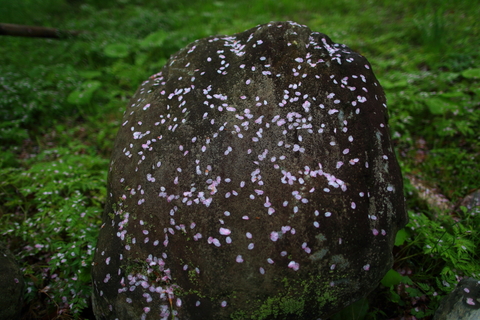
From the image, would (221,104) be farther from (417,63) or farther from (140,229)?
(417,63)

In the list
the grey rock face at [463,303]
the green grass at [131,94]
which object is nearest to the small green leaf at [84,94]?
the green grass at [131,94]

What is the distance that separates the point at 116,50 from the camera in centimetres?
677

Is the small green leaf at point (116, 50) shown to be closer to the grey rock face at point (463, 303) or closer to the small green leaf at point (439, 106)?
the small green leaf at point (439, 106)

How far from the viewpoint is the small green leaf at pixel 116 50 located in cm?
661

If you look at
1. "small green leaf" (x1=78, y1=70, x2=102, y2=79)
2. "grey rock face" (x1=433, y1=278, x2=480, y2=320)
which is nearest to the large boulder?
"grey rock face" (x1=433, y1=278, x2=480, y2=320)

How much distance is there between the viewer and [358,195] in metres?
2.21

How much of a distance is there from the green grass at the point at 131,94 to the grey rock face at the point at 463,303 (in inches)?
7.9

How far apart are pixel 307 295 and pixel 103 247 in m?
1.81

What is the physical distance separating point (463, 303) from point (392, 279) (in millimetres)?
636

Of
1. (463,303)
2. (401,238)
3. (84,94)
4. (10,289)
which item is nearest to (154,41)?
(84,94)

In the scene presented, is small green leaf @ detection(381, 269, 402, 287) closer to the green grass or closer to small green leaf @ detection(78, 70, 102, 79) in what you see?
the green grass

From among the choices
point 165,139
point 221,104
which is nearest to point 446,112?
point 221,104

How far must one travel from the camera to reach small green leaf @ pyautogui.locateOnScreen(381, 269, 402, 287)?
2.70 m

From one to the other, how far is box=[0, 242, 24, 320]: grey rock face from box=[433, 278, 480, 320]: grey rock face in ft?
11.4
